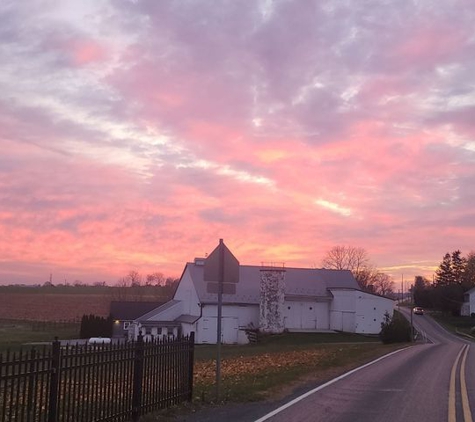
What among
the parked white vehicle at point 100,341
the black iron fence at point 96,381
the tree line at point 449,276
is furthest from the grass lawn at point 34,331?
the tree line at point 449,276

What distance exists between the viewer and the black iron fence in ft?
23.9

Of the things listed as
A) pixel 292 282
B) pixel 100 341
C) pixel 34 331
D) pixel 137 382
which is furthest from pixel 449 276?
pixel 137 382

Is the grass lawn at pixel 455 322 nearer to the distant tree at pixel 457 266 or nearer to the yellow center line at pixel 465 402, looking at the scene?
the distant tree at pixel 457 266

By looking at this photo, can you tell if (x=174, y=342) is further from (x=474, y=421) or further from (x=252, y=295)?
(x=252, y=295)

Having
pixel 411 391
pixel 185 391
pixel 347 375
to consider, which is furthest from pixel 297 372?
pixel 185 391

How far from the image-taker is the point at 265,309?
64.9 meters

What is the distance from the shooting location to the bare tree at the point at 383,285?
14235 centimetres

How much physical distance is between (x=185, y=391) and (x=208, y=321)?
5226 centimetres

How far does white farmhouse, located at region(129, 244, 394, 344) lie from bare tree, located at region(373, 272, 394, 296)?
6449 cm

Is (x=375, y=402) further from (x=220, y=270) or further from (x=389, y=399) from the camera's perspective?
(x=220, y=270)

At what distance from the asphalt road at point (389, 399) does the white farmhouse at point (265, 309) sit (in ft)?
146

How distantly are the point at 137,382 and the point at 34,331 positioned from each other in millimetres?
65102

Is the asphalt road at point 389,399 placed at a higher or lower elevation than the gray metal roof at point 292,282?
lower

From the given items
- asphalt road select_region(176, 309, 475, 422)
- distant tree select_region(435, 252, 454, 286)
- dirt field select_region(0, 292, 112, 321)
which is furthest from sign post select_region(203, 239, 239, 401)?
distant tree select_region(435, 252, 454, 286)
